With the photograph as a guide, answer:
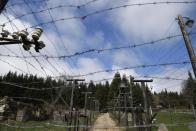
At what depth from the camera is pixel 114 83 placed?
86.1 m

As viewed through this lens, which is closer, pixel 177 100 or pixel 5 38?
pixel 5 38

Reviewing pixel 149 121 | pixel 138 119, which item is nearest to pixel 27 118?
pixel 138 119

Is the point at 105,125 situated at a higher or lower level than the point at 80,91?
lower

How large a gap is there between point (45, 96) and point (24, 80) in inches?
637

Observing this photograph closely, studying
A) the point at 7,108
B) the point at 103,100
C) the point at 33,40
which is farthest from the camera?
the point at 103,100

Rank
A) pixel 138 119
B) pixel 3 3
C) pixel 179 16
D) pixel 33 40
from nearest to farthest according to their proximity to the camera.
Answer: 1. pixel 3 3
2. pixel 33 40
3. pixel 179 16
4. pixel 138 119

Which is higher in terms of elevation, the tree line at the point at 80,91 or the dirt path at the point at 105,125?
the tree line at the point at 80,91

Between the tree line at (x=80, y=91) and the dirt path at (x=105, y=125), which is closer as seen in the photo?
the dirt path at (x=105, y=125)

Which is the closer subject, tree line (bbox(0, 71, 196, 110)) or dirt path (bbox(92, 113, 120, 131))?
dirt path (bbox(92, 113, 120, 131))

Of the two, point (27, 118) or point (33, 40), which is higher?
point (33, 40)

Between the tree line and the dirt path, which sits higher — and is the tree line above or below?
above

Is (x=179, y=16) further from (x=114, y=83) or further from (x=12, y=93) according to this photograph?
(x=114, y=83)

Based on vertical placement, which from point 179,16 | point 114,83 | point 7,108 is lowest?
point 7,108

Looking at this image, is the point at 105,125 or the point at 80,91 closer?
the point at 105,125
